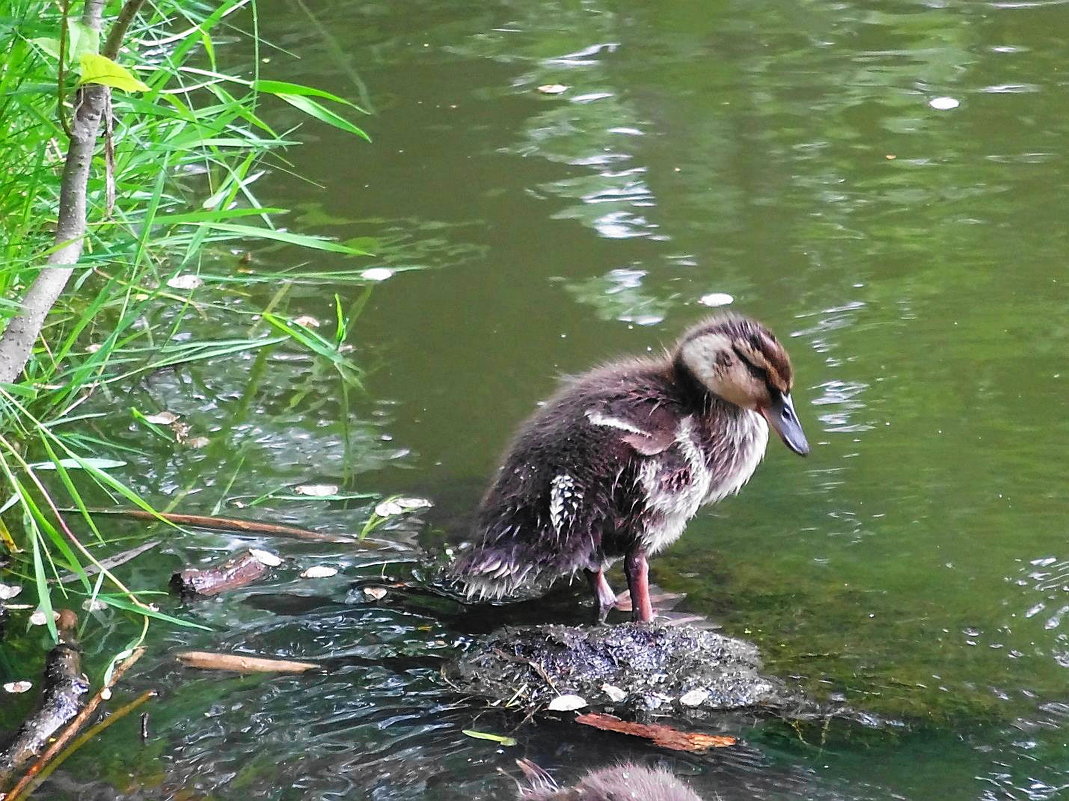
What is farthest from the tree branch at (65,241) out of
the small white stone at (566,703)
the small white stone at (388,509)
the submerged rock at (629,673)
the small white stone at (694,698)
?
the small white stone at (694,698)

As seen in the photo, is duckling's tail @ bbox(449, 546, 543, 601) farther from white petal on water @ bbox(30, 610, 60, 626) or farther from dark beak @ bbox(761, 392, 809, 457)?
white petal on water @ bbox(30, 610, 60, 626)

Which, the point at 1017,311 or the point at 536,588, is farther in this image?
the point at 1017,311

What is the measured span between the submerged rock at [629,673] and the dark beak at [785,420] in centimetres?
69

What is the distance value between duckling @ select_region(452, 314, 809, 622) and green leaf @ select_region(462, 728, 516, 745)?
0.50 metres

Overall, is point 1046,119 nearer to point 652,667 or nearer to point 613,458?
point 613,458

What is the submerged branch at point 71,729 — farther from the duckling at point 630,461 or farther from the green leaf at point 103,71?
the green leaf at point 103,71

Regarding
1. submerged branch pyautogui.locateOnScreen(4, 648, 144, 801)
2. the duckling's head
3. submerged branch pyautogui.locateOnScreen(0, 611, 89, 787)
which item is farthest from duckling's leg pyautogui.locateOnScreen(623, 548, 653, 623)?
submerged branch pyautogui.locateOnScreen(0, 611, 89, 787)

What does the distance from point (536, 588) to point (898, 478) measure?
1.17 m

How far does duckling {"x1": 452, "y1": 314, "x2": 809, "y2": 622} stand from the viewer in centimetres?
356

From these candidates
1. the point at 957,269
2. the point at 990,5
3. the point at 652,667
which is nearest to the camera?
the point at 652,667

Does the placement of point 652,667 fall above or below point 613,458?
below

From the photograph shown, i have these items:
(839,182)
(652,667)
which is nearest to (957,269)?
(839,182)

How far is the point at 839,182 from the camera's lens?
5.96 meters

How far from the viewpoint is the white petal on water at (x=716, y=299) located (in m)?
5.08
